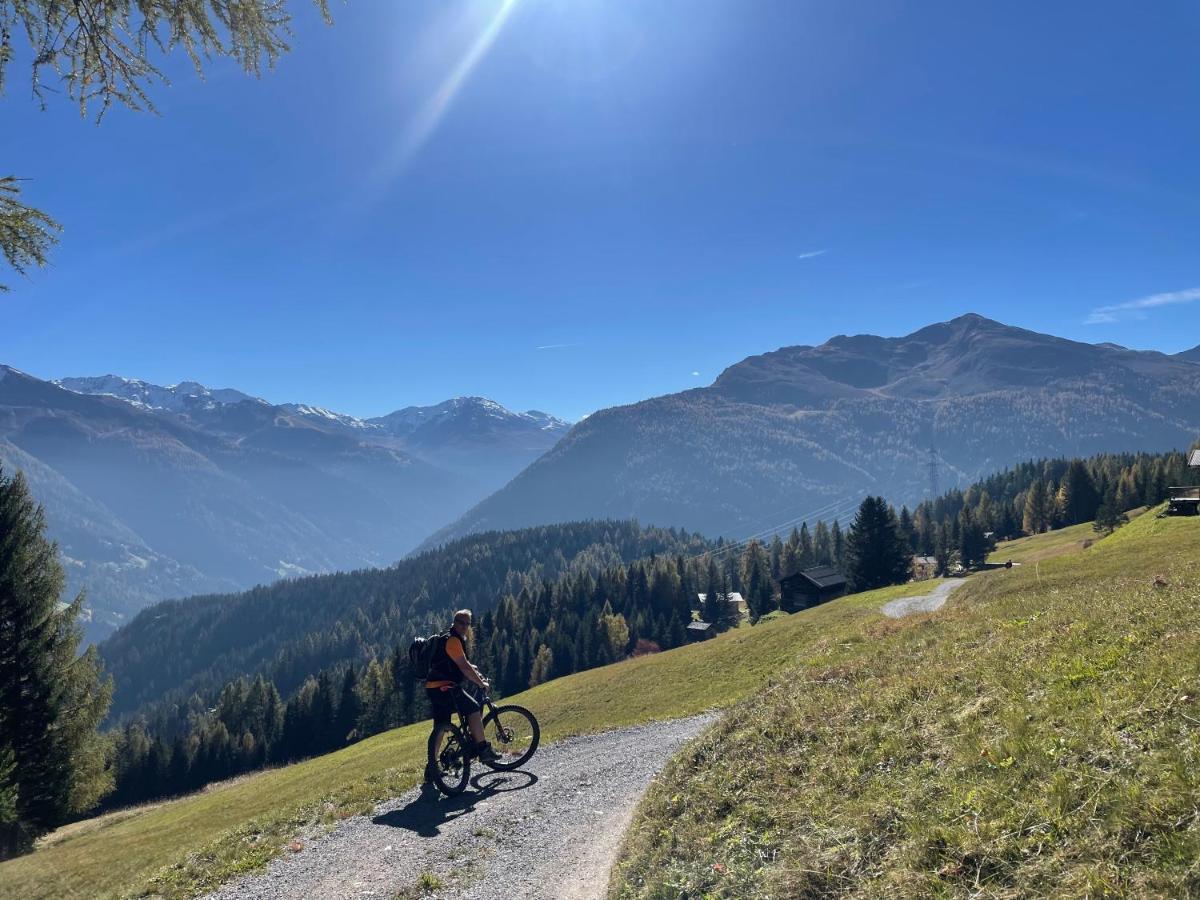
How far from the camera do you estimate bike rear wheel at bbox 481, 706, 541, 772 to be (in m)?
16.0

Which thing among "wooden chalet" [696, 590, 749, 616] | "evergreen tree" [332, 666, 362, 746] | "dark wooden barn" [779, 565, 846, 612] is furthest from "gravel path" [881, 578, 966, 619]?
"wooden chalet" [696, 590, 749, 616]

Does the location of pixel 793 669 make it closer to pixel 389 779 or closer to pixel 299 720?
pixel 389 779

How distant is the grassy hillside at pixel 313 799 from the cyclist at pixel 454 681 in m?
3.33

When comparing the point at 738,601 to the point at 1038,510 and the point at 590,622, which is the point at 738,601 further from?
the point at 1038,510

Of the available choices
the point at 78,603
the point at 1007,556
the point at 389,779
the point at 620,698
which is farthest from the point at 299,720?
the point at 1007,556

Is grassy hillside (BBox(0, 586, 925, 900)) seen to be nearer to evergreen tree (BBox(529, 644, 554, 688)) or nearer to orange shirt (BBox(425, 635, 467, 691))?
orange shirt (BBox(425, 635, 467, 691))

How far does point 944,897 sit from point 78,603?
46662 mm

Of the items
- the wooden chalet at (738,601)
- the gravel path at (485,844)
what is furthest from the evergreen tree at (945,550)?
the gravel path at (485,844)

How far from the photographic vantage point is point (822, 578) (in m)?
104

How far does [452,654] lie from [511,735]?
3636 millimetres

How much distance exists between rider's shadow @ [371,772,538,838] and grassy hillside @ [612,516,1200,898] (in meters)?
4.76

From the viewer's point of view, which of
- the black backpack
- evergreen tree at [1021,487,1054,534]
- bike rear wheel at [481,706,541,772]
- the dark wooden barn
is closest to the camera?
the black backpack

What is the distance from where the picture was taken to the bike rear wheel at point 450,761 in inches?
573

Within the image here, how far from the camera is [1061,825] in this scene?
5715 mm
